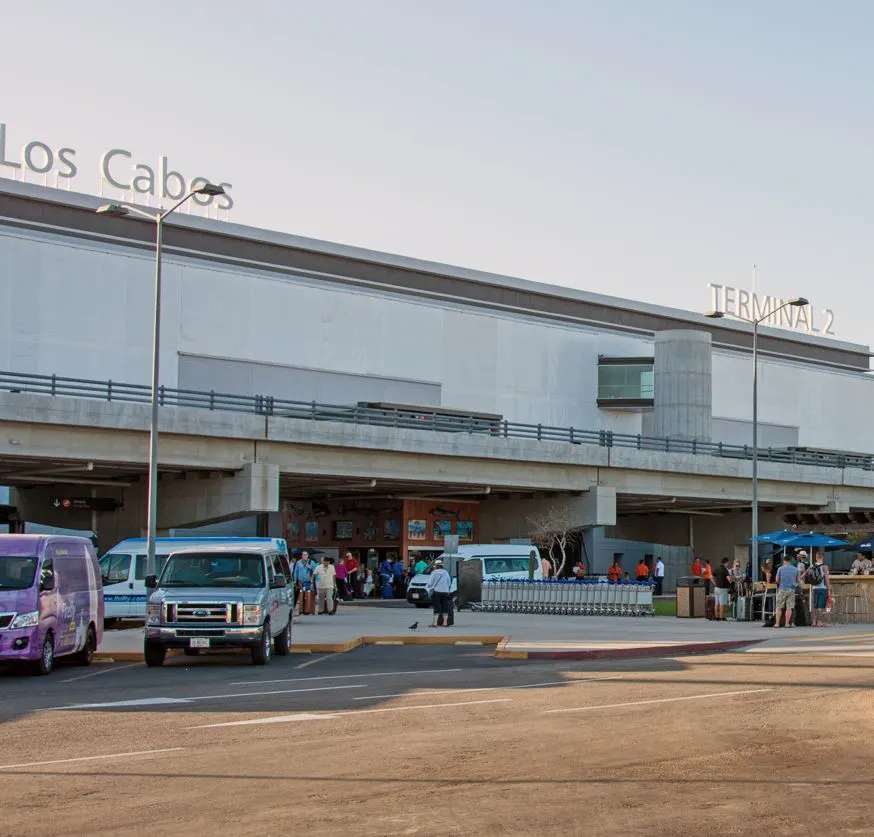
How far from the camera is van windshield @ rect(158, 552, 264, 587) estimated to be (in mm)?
22938

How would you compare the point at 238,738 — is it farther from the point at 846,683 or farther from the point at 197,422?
the point at 197,422

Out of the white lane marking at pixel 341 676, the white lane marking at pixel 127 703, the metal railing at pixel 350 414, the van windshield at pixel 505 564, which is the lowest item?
the white lane marking at pixel 341 676

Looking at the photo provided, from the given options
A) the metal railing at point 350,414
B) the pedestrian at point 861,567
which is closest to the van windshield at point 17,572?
Result: the metal railing at point 350,414

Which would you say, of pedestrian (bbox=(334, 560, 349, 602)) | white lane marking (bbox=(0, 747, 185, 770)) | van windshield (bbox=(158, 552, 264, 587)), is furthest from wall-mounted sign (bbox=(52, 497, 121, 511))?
white lane marking (bbox=(0, 747, 185, 770))

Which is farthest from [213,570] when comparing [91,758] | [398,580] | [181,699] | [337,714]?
[398,580]

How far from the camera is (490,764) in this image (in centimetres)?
1097

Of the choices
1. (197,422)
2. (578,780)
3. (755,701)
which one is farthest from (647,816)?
(197,422)

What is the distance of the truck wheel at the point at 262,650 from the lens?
22.4 meters

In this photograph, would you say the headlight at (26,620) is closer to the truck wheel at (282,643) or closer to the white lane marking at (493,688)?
the truck wheel at (282,643)

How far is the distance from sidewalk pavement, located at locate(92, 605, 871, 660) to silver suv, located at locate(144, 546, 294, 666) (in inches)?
87.3

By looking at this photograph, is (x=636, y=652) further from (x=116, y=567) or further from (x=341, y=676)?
(x=116, y=567)

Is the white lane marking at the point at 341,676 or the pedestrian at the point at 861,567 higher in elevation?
the pedestrian at the point at 861,567

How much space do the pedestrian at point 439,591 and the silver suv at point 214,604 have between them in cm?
835

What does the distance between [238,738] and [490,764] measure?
8.87 feet
